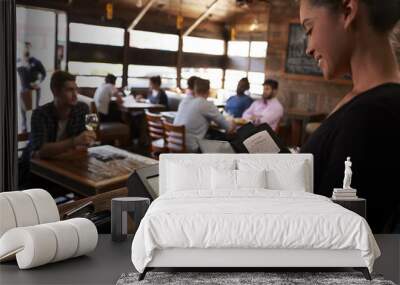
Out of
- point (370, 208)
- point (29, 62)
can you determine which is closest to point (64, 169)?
point (29, 62)

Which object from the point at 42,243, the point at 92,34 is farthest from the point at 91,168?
the point at 42,243

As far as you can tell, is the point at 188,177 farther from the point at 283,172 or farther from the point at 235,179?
the point at 283,172

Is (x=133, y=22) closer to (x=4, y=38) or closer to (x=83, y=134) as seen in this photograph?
(x=83, y=134)

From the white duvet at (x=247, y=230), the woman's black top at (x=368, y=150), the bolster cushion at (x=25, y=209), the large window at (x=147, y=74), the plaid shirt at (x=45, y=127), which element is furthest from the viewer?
the large window at (x=147, y=74)

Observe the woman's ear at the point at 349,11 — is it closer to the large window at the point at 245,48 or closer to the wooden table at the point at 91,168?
the large window at the point at 245,48

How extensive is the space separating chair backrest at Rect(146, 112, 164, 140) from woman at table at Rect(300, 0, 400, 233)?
1.92 meters

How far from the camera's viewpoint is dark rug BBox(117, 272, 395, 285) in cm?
177

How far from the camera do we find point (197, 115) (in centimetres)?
423

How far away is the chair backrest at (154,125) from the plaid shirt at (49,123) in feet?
1.92

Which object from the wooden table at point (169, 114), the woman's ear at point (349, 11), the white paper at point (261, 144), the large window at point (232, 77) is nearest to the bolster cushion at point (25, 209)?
the white paper at point (261, 144)

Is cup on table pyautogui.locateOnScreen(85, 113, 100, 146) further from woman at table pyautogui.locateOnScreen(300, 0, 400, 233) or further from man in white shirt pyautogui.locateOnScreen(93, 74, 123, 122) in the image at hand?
woman at table pyautogui.locateOnScreen(300, 0, 400, 233)

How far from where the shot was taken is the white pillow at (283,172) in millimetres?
2301

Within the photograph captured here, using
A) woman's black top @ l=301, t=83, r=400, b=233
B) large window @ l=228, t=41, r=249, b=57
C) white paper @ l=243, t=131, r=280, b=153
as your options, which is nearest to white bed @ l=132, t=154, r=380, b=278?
woman's black top @ l=301, t=83, r=400, b=233

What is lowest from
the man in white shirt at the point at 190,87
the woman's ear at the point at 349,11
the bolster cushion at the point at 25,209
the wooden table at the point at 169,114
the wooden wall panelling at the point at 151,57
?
the bolster cushion at the point at 25,209
